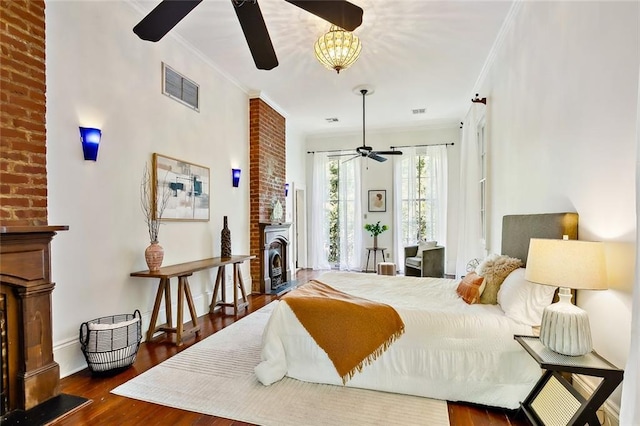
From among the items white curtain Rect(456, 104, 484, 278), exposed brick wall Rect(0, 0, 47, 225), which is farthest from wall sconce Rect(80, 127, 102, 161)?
white curtain Rect(456, 104, 484, 278)

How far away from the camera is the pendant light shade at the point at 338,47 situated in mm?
2920

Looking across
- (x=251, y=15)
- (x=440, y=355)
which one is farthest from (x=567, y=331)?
(x=251, y=15)

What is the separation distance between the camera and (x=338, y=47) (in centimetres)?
293

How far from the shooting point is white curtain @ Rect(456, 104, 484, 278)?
16.4 ft

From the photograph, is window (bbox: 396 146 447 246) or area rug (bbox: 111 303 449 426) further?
→ window (bbox: 396 146 447 246)

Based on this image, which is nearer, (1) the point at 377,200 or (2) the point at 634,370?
(2) the point at 634,370

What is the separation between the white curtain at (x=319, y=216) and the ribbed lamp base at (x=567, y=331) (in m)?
6.18

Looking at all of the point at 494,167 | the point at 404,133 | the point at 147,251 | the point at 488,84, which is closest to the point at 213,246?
the point at 147,251

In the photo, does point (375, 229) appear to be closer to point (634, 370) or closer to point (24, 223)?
point (24, 223)

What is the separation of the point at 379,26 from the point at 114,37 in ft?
8.50

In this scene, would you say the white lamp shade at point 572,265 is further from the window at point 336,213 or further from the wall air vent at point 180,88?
the window at point 336,213

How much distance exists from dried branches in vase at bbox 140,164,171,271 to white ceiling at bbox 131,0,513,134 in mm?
1729

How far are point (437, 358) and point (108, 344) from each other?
2507mm

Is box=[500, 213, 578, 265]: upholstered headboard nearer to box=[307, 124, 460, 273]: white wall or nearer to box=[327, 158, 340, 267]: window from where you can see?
box=[307, 124, 460, 273]: white wall
